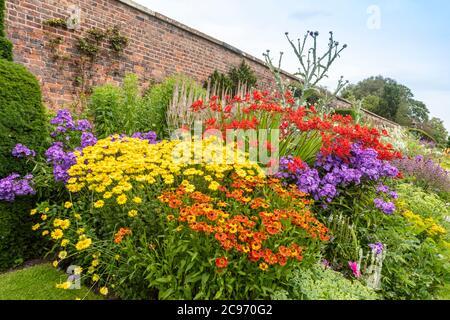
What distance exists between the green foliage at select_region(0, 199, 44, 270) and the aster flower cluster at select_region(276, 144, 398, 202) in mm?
2495

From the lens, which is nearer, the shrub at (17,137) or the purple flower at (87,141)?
the shrub at (17,137)

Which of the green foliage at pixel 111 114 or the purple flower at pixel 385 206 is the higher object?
the green foliage at pixel 111 114

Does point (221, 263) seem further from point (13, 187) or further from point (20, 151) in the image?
point (20, 151)

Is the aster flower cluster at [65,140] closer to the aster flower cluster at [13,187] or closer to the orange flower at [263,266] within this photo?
the aster flower cluster at [13,187]

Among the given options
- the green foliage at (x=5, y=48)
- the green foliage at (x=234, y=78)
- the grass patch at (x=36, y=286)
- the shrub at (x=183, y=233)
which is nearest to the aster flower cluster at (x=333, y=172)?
the shrub at (x=183, y=233)

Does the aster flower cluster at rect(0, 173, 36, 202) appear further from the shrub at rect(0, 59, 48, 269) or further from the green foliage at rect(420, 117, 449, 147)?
the green foliage at rect(420, 117, 449, 147)

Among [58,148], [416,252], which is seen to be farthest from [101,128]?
[416,252]

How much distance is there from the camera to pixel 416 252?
3.34m

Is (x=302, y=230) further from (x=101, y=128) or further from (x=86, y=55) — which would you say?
(x=86, y=55)

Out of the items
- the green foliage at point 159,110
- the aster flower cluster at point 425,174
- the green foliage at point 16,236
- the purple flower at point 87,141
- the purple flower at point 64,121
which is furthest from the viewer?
the aster flower cluster at point 425,174

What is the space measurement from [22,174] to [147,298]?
1.95 m

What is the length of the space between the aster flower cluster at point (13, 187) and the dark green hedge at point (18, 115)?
0.20 metres

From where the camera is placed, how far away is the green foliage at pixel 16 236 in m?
3.19

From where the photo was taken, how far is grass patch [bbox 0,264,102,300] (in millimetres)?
2588
